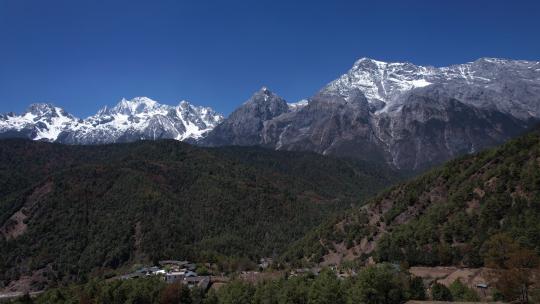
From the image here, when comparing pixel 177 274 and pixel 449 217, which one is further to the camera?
pixel 177 274

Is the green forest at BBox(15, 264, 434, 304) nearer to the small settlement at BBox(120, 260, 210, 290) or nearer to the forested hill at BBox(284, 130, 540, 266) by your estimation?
the small settlement at BBox(120, 260, 210, 290)

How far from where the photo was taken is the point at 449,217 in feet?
462

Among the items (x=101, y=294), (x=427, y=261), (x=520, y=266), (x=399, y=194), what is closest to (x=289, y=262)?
(x=399, y=194)

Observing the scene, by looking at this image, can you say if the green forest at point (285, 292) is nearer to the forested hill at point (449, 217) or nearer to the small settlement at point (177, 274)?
the small settlement at point (177, 274)

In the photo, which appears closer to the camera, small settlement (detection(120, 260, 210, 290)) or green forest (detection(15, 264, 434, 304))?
green forest (detection(15, 264, 434, 304))

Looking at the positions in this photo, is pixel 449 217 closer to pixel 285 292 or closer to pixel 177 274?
pixel 285 292

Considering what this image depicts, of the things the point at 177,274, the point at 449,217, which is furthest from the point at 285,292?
the point at 449,217

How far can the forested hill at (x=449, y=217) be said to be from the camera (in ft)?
400

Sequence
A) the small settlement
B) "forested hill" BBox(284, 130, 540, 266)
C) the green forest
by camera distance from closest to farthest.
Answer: the green forest, "forested hill" BBox(284, 130, 540, 266), the small settlement

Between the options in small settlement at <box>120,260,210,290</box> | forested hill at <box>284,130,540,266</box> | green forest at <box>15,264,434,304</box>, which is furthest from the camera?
small settlement at <box>120,260,210,290</box>

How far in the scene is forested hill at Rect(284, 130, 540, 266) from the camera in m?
122

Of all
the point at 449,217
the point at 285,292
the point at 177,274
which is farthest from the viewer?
the point at 177,274

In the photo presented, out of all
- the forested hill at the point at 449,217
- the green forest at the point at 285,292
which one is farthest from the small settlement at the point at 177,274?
the forested hill at the point at 449,217

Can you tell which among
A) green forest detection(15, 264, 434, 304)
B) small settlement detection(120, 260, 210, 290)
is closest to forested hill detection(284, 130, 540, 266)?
green forest detection(15, 264, 434, 304)
